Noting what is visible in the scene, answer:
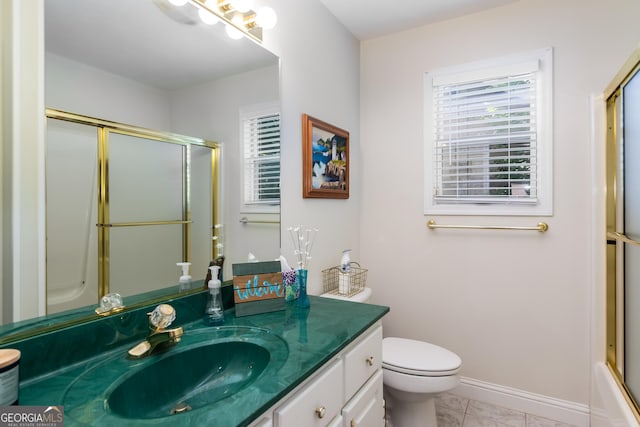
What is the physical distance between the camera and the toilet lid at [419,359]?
1.72m

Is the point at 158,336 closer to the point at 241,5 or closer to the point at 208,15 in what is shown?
the point at 208,15

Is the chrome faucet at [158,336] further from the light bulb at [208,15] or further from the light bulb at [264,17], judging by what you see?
the light bulb at [264,17]

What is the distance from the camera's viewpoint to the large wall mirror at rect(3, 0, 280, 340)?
0.95 m

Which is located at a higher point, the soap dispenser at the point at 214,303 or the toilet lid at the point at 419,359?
the soap dispenser at the point at 214,303

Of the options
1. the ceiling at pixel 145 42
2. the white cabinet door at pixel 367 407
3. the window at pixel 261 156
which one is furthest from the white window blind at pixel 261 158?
the white cabinet door at pixel 367 407

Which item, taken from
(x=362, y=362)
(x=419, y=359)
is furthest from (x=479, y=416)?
(x=362, y=362)

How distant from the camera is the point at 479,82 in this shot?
7.27ft

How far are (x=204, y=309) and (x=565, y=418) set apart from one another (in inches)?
83.4

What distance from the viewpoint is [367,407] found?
4.25 ft

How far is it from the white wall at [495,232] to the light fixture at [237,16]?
1177 millimetres

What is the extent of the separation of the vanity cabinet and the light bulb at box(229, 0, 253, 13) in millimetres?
1395

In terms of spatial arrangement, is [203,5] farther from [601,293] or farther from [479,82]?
[601,293]

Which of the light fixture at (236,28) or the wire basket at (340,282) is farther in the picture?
the wire basket at (340,282)

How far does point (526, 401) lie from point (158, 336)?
7.10 feet
